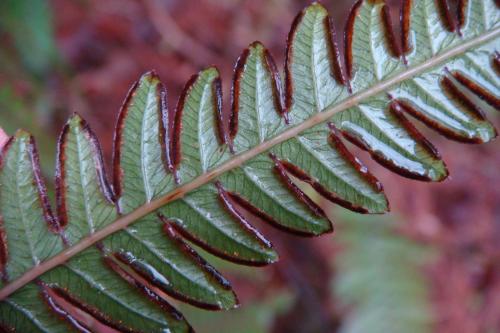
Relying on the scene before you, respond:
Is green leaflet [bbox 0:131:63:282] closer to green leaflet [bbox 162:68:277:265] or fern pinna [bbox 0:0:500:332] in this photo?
fern pinna [bbox 0:0:500:332]

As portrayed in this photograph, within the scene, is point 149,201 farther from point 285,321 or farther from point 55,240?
point 285,321

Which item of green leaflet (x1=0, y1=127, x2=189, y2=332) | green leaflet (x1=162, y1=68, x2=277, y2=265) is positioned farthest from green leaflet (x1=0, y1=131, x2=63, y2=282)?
green leaflet (x1=162, y1=68, x2=277, y2=265)

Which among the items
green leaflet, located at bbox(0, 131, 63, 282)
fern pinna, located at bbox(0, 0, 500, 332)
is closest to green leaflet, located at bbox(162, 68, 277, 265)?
fern pinna, located at bbox(0, 0, 500, 332)

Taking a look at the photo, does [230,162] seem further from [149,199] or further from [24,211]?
[24,211]

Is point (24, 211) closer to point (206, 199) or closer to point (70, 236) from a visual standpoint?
point (70, 236)

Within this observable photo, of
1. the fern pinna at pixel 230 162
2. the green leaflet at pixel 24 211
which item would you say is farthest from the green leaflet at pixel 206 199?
the green leaflet at pixel 24 211

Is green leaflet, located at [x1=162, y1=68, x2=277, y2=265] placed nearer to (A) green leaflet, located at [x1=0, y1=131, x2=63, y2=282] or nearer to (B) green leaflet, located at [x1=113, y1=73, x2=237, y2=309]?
(B) green leaflet, located at [x1=113, y1=73, x2=237, y2=309]

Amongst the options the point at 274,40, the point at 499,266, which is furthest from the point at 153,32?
the point at 499,266

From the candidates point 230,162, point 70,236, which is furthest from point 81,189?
point 230,162

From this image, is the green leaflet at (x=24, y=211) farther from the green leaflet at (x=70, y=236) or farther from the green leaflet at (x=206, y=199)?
the green leaflet at (x=206, y=199)

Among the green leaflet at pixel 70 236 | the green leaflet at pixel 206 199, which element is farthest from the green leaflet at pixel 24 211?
the green leaflet at pixel 206 199
